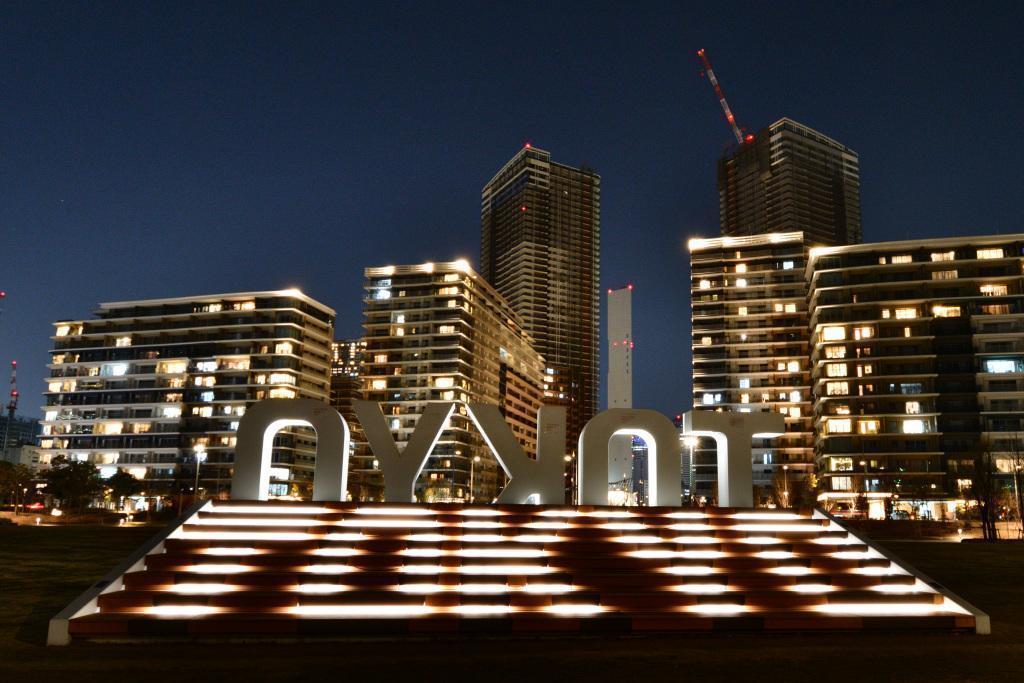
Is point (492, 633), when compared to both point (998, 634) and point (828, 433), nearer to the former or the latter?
point (998, 634)

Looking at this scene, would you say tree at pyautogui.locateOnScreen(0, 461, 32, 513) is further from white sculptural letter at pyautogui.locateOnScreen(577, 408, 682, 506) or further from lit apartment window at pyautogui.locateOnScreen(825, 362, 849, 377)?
lit apartment window at pyautogui.locateOnScreen(825, 362, 849, 377)

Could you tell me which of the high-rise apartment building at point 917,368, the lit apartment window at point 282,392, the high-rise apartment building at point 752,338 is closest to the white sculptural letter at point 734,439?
the high-rise apartment building at point 917,368

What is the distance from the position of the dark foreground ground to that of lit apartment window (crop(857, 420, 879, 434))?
277 ft

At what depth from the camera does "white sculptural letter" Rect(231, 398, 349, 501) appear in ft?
63.0

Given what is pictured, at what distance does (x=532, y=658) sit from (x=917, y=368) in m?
94.2

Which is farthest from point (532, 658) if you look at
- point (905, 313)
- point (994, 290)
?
point (994, 290)

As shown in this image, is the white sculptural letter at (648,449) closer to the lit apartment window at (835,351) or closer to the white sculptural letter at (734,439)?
the white sculptural letter at (734,439)

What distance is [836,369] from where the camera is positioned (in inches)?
3819

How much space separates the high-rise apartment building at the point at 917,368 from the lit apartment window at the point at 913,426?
117mm

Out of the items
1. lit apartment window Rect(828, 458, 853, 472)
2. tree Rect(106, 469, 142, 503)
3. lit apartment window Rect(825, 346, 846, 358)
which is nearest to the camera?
tree Rect(106, 469, 142, 503)

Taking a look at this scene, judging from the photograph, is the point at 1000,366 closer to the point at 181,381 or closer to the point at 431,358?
the point at 431,358

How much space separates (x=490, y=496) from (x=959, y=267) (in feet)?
262

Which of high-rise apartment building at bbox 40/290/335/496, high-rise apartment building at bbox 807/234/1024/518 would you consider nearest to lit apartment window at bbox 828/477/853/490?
high-rise apartment building at bbox 807/234/1024/518

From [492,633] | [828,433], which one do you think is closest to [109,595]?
[492,633]
